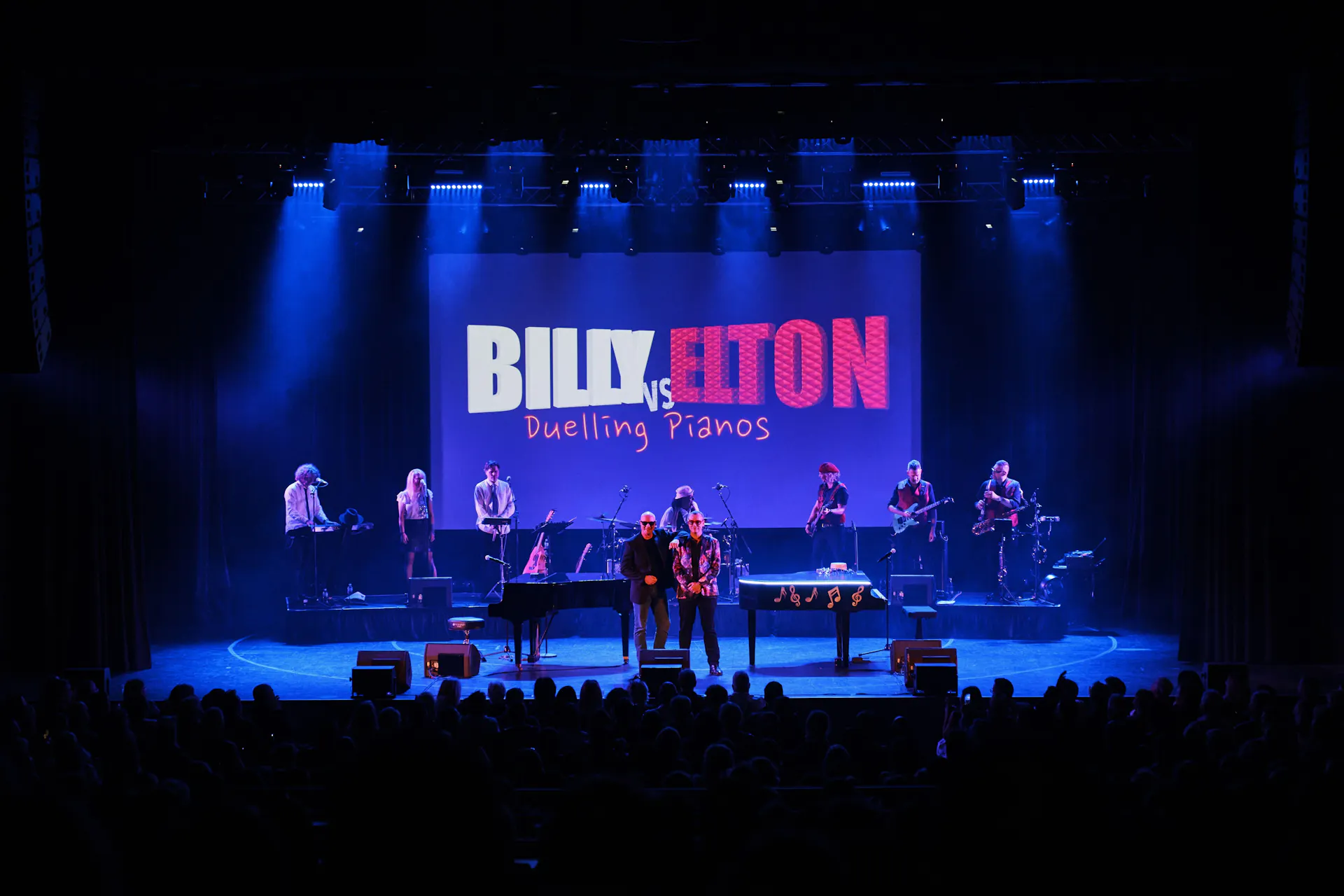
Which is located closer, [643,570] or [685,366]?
[643,570]

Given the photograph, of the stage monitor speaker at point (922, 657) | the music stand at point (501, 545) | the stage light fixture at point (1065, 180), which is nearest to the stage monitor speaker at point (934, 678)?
the stage monitor speaker at point (922, 657)

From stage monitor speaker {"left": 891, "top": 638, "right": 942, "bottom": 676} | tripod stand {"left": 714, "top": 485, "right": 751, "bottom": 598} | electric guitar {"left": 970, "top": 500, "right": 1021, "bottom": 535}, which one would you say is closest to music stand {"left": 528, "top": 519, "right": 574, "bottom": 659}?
tripod stand {"left": 714, "top": 485, "right": 751, "bottom": 598}

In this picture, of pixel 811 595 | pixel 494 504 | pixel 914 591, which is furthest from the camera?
pixel 494 504

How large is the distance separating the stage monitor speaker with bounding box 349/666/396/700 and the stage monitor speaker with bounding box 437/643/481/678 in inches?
68.1

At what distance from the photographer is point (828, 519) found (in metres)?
15.3

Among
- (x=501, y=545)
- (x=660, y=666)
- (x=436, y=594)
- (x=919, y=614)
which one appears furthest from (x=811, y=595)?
(x=501, y=545)

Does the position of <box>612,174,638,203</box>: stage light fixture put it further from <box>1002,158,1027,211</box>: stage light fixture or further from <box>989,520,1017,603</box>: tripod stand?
<box>989,520,1017,603</box>: tripod stand

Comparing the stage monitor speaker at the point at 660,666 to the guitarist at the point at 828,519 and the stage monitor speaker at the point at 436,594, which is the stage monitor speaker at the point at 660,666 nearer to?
the stage monitor speaker at the point at 436,594

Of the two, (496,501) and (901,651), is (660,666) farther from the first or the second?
(496,501)

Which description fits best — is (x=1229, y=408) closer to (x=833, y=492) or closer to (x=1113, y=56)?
(x=1113, y=56)

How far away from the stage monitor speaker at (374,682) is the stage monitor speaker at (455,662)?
173 cm

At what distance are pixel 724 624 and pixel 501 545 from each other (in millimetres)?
3274

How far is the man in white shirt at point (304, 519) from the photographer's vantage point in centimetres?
1498

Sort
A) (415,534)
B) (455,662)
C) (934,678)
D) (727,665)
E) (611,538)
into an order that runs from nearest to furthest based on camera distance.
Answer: (934,678)
(455,662)
(727,665)
(415,534)
(611,538)
